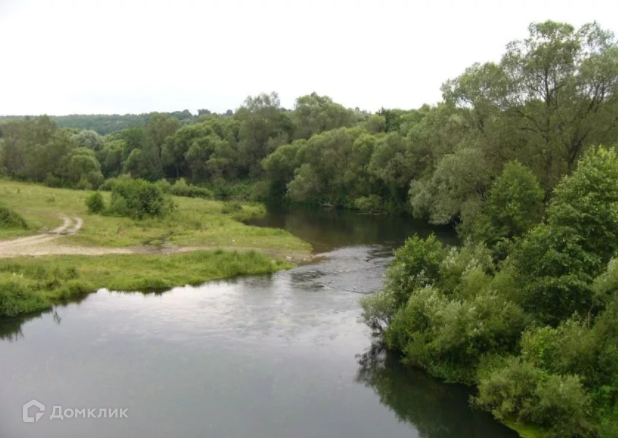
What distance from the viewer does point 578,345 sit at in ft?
59.2

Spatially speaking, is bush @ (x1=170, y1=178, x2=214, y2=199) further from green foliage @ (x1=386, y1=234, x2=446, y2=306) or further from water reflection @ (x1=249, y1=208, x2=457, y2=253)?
green foliage @ (x1=386, y1=234, x2=446, y2=306)

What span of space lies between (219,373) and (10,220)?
3332 centimetres

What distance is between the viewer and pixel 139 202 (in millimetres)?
56281

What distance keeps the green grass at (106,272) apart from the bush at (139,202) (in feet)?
54.6

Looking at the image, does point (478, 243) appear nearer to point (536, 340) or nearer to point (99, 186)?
point (536, 340)

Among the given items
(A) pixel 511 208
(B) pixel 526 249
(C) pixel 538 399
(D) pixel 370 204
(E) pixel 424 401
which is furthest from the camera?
(D) pixel 370 204

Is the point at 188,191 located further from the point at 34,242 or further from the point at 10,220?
the point at 34,242

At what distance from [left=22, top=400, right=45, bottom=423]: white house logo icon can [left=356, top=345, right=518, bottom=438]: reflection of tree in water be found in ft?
39.6

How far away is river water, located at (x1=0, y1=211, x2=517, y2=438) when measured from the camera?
18516 mm

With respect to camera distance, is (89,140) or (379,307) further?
(89,140)

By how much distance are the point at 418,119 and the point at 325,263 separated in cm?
4340

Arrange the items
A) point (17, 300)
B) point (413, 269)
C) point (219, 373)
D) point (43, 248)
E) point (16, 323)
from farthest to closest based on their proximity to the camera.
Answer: point (43, 248)
point (17, 300)
point (16, 323)
point (413, 269)
point (219, 373)

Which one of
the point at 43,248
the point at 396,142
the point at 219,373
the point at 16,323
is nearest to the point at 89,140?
the point at 396,142

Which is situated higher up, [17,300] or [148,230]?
[148,230]
